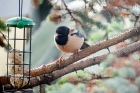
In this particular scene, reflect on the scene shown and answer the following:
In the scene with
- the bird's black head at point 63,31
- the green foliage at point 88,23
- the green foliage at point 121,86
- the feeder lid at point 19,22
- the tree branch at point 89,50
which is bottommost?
the green foliage at point 121,86

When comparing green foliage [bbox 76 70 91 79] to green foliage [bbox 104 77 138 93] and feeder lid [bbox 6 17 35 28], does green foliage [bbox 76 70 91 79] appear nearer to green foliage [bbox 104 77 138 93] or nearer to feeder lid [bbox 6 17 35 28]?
feeder lid [bbox 6 17 35 28]

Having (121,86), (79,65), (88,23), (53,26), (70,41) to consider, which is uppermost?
(53,26)

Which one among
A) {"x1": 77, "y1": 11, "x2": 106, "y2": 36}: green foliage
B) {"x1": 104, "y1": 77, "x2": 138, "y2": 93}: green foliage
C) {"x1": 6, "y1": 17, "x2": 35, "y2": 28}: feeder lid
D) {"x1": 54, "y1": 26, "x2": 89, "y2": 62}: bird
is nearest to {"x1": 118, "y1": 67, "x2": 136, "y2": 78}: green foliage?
{"x1": 104, "y1": 77, "x2": 138, "y2": 93}: green foliage

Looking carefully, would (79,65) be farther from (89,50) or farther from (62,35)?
(62,35)

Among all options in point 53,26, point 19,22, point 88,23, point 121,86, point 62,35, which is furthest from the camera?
point 53,26

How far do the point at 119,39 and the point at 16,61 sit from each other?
0.51m

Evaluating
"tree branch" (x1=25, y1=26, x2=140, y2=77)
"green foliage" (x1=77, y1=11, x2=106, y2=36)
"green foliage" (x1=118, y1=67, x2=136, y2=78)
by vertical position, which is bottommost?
"green foliage" (x1=118, y1=67, x2=136, y2=78)

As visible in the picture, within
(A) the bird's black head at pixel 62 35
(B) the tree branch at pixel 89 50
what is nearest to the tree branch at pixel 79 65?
(B) the tree branch at pixel 89 50

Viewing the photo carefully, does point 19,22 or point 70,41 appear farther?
point 70,41

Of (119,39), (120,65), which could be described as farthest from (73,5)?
(120,65)

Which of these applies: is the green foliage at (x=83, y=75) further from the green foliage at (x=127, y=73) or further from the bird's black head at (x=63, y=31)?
the green foliage at (x=127, y=73)

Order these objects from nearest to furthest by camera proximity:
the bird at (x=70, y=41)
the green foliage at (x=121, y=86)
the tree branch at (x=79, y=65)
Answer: the green foliage at (x=121, y=86) → the tree branch at (x=79, y=65) → the bird at (x=70, y=41)

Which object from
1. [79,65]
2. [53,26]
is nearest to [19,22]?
[79,65]

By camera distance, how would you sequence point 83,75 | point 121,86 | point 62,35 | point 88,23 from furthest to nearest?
point 88,23 < point 62,35 < point 83,75 < point 121,86
